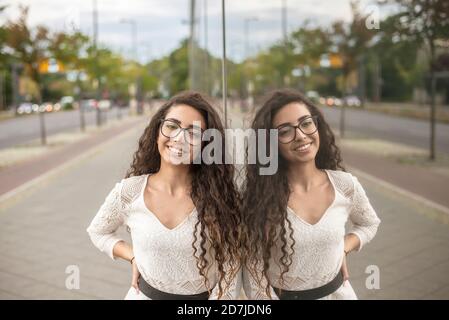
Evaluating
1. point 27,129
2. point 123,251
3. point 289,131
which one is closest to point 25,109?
point 27,129

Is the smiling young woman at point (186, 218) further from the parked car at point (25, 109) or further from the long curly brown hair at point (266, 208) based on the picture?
the parked car at point (25, 109)

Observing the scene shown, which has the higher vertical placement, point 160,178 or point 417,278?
point 160,178

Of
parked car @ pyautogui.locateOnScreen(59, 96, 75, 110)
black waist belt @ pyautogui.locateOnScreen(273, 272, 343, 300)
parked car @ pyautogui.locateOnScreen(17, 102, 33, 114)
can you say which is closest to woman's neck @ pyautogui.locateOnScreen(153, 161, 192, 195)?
black waist belt @ pyautogui.locateOnScreen(273, 272, 343, 300)

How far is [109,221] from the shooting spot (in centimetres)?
133

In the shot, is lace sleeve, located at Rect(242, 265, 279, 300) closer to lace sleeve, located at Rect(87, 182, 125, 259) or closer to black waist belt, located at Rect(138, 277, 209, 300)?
black waist belt, located at Rect(138, 277, 209, 300)

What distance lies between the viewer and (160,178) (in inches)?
49.7

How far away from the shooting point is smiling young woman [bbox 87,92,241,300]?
1.19 metres

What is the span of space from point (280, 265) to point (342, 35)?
11289 millimetres

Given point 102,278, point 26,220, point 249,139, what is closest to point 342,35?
point 26,220

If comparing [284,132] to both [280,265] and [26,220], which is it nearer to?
[280,265]

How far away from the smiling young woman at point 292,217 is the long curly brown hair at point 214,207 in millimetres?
28

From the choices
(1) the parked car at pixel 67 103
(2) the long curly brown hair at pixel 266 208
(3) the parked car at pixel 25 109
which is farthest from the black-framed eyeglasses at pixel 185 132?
(1) the parked car at pixel 67 103

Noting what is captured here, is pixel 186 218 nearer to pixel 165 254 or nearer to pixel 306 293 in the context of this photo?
pixel 165 254
